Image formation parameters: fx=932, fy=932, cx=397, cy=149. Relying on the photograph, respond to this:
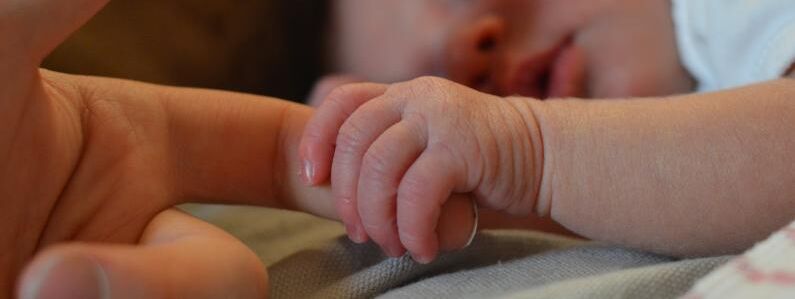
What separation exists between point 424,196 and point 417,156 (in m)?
0.03

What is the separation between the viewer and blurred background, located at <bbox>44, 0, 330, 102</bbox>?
79 centimetres

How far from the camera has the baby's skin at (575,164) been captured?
0.52 meters

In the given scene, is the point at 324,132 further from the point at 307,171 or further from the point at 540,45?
the point at 540,45

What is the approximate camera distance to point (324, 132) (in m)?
0.55

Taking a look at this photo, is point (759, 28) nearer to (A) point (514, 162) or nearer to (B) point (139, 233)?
(A) point (514, 162)

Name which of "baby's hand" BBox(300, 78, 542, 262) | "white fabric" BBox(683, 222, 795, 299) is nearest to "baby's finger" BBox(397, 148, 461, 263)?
"baby's hand" BBox(300, 78, 542, 262)

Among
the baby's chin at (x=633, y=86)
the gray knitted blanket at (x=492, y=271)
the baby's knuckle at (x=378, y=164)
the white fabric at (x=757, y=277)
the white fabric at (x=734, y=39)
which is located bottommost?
the gray knitted blanket at (x=492, y=271)

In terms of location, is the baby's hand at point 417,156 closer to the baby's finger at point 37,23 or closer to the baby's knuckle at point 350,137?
the baby's knuckle at point 350,137

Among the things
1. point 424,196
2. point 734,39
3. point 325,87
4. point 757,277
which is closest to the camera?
point 757,277

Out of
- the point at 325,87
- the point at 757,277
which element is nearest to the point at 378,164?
the point at 757,277

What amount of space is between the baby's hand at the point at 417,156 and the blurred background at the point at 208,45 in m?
0.30

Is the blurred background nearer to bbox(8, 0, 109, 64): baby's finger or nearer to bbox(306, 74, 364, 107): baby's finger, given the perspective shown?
bbox(306, 74, 364, 107): baby's finger

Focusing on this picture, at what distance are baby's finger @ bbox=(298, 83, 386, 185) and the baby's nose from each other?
256mm

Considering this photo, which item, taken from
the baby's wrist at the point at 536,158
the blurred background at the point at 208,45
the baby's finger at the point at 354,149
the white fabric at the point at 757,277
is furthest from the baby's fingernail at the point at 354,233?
the blurred background at the point at 208,45
